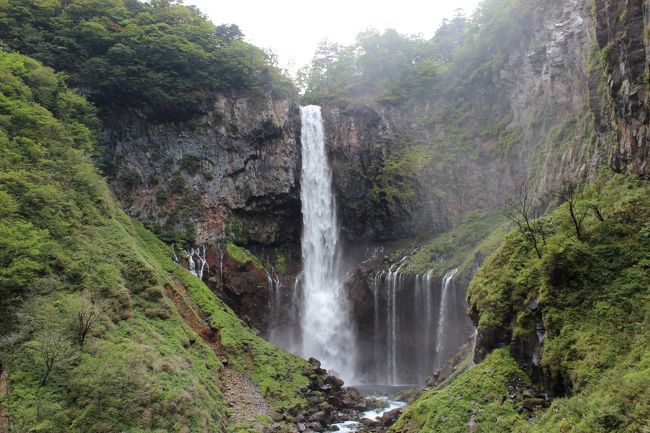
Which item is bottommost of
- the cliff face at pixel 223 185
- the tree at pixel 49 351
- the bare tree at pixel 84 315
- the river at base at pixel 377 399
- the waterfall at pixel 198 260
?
the river at base at pixel 377 399

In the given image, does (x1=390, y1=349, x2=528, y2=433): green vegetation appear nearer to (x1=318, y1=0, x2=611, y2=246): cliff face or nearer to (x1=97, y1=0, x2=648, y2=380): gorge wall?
(x1=97, y1=0, x2=648, y2=380): gorge wall

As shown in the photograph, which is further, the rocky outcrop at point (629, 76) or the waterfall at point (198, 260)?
the waterfall at point (198, 260)

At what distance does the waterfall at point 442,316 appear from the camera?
107ft

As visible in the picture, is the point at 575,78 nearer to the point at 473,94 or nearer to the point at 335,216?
the point at 473,94

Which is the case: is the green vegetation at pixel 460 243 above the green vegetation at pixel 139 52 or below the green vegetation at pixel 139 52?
below

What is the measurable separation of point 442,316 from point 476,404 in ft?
59.8

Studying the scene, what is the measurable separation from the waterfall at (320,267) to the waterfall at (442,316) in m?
8.19

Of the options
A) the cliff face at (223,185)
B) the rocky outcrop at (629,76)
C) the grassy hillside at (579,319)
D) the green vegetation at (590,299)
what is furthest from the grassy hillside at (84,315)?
the rocky outcrop at (629,76)

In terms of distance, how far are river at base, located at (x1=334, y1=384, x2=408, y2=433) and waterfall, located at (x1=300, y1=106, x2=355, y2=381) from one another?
405 cm

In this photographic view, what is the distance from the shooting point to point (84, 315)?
17.7 meters

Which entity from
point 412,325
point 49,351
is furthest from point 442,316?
point 49,351

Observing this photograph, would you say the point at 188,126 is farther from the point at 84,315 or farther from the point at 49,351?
the point at 49,351

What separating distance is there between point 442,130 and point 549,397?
34809 millimetres

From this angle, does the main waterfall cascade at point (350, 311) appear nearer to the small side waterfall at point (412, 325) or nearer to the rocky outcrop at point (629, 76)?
the small side waterfall at point (412, 325)
